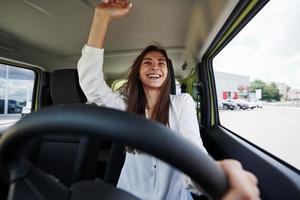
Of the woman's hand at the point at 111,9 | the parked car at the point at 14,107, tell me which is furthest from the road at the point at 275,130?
the parked car at the point at 14,107

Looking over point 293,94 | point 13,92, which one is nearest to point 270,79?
point 293,94

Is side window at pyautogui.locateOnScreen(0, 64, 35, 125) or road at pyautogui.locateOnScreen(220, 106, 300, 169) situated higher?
side window at pyautogui.locateOnScreen(0, 64, 35, 125)

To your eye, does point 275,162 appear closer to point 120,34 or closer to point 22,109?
point 120,34

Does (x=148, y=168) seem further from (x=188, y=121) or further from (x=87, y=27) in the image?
(x=87, y=27)

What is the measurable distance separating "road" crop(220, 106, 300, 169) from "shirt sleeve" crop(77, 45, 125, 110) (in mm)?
865

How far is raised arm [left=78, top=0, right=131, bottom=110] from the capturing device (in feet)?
3.31

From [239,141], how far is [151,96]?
816 millimetres

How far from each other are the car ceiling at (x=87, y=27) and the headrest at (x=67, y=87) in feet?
1.55

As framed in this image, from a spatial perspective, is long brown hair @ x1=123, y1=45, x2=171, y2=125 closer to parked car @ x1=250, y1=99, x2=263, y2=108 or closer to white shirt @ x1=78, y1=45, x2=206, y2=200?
white shirt @ x1=78, y1=45, x2=206, y2=200

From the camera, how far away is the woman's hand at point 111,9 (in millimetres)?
1050

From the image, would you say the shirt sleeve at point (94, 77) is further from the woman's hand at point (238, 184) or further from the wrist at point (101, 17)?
the woman's hand at point (238, 184)

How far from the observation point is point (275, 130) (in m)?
1.39

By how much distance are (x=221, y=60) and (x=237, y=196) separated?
85.7 inches

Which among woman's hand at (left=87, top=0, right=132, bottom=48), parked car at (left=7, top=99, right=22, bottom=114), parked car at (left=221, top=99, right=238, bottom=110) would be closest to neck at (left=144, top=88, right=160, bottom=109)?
woman's hand at (left=87, top=0, right=132, bottom=48)
